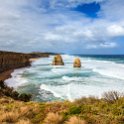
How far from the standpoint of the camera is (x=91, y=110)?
832 centimetres

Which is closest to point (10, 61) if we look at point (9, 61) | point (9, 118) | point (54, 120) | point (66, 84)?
point (9, 61)

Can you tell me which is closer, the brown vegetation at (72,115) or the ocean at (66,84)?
the brown vegetation at (72,115)

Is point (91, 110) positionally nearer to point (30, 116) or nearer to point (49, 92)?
point (30, 116)

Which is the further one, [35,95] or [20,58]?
[20,58]

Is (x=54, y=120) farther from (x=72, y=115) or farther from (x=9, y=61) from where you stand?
(x=9, y=61)

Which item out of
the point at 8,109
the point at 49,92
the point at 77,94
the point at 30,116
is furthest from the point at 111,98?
the point at 49,92

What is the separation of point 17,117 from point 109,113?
2.74 meters

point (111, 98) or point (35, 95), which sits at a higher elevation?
point (111, 98)

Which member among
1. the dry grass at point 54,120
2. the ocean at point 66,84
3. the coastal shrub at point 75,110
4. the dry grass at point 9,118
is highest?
the coastal shrub at point 75,110

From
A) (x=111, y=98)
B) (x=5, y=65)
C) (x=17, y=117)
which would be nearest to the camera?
(x=17, y=117)

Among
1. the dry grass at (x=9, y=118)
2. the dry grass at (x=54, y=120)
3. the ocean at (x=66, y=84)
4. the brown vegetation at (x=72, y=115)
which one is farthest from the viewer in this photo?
the ocean at (x=66, y=84)

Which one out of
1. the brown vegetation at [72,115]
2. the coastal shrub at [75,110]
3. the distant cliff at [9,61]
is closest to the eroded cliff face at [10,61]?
the distant cliff at [9,61]

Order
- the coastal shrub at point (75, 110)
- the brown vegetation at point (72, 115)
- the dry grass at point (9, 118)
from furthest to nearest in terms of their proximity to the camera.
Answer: the coastal shrub at point (75, 110)
the dry grass at point (9, 118)
the brown vegetation at point (72, 115)

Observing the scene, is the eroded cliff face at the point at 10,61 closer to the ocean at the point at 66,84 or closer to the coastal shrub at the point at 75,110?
the ocean at the point at 66,84
